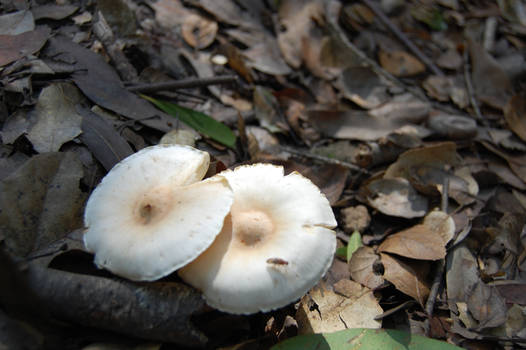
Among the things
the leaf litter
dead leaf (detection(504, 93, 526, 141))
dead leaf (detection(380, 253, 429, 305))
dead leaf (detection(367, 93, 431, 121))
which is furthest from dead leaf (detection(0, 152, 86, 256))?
dead leaf (detection(504, 93, 526, 141))

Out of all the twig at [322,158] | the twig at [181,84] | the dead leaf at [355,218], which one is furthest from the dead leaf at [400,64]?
the dead leaf at [355,218]

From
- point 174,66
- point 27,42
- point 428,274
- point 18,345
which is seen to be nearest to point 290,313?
point 428,274

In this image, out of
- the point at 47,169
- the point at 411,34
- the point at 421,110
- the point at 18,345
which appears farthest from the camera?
the point at 411,34

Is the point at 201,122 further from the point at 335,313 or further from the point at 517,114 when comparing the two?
the point at 517,114

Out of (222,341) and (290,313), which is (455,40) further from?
(222,341)

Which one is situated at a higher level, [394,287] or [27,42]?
[27,42]

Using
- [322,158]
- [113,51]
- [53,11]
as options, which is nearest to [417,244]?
[322,158]

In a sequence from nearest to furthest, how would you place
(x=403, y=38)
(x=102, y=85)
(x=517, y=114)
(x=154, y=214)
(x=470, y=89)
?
(x=154, y=214), (x=102, y=85), (x=517, y=114), (x=470, y=89), (x=403, y=38)
